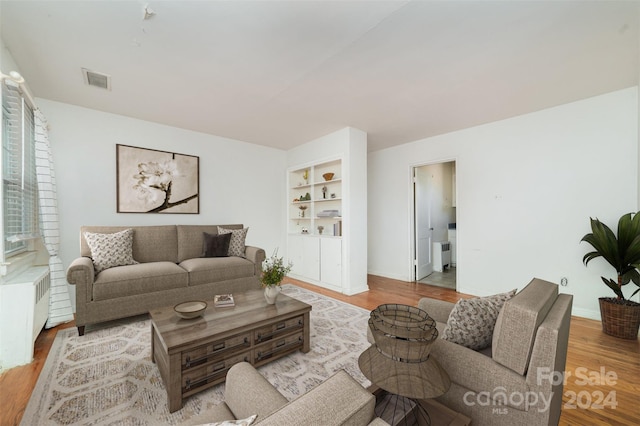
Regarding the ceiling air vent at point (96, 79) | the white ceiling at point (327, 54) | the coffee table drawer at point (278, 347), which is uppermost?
the ceiling air vent at point (96, 79)

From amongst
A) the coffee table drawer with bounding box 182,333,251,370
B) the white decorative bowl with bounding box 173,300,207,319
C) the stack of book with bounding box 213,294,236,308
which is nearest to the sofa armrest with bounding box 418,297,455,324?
the coffee table drawer with bounding box 182,333,251,370

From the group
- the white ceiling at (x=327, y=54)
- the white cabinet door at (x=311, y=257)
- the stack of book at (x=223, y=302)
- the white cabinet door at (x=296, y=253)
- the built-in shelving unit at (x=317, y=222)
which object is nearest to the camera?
the white ceiling at (x=327, y=54)

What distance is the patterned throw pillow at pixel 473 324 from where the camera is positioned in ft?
4.02

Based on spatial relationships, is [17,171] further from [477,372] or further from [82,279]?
[477,372]

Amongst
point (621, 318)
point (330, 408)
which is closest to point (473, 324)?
point (330, 408)

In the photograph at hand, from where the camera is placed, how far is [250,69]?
90.7 inches

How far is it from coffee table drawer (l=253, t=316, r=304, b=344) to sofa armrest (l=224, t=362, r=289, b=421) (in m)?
0.91

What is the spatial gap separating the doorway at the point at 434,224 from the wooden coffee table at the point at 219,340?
3145 millimetres

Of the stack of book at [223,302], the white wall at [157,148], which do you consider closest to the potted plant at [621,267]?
the stack of book at [223,302]

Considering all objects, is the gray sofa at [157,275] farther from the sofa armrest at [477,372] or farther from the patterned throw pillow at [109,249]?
the sofa armrest at [477,372]

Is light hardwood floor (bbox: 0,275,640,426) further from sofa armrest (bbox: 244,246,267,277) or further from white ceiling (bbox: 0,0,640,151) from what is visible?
white ceiling (bbox: 0,0,640,151)

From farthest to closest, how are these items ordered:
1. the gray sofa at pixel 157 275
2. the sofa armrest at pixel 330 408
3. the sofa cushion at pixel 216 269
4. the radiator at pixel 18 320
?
1. the sofa cushion at pixel 216 269
2. the gray sofa at pixel 157 275
3. the radiator at pixel 18 320
4. the sofa armrest at pixel 330 408

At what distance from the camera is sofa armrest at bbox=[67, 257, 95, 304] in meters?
2.36

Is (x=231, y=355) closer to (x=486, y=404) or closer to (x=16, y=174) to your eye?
(x=486, y=404)
